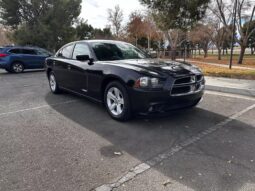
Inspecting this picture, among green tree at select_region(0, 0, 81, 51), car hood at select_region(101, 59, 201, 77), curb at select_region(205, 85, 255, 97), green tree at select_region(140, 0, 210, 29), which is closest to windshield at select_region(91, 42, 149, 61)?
car hood at select_region(101, 59, 201, 77)

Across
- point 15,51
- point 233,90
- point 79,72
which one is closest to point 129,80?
point 79,72

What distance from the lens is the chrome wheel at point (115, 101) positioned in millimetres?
4489

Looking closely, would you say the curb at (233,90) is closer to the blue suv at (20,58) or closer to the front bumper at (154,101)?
the front bumper at (154,101)

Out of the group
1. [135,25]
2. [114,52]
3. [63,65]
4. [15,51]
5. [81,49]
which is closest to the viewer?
[114,52]

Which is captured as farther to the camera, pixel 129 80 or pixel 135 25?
pixel 135 25

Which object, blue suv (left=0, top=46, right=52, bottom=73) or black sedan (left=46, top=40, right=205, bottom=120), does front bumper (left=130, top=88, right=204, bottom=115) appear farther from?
blue suv (left=0, top=46, right=52, bottom=73)

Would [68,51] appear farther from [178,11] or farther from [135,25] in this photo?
[135,25]

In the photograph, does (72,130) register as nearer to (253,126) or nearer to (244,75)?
(253,126)

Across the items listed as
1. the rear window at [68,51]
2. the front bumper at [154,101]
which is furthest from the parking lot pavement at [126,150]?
the rear window at [68,51]

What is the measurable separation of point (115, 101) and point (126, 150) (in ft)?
4.47

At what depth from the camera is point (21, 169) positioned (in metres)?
2.97

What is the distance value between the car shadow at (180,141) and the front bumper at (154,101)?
35cm

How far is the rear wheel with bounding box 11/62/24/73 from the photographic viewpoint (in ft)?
45.3

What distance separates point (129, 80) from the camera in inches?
163
